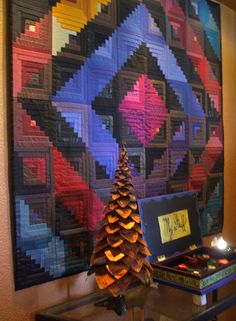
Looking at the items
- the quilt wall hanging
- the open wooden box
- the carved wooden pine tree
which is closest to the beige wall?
the quilt wall hanging

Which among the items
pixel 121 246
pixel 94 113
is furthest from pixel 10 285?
pixel 94 113

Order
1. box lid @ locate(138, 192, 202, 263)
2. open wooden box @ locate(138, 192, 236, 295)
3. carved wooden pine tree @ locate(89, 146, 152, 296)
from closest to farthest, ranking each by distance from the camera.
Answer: carved wooden pine tree @ locate(89, 146, 152, 296)
open wooden box @ locate(138, 192, 236, 295)
box lid @ locate(138, 192, 202, 263)

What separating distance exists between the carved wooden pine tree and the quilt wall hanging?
0.56 feet

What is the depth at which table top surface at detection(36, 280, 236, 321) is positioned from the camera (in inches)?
41.4

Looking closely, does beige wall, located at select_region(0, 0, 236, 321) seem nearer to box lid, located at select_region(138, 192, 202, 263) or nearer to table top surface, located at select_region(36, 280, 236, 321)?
table top surface, located at select_region(36, 280, 236, 321)

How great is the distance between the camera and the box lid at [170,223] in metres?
1.29

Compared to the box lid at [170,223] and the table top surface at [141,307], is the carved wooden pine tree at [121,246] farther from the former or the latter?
the box lid at [170,223]

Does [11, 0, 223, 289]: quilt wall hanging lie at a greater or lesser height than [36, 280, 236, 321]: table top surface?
greater

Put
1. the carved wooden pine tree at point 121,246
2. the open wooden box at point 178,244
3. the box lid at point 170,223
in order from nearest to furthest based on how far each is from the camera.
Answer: the carved wooden pine tree at point 121,246 < the open wooden box at point 178,244 < the box lid at point 170,223

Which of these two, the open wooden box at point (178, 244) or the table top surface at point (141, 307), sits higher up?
the open wooden box at point (178, 244)

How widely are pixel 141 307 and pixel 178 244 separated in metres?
0.35

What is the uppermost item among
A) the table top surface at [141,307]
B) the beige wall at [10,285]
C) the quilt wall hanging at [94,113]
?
the quilt wall hanging at [94,113]

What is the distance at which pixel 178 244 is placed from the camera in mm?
1399

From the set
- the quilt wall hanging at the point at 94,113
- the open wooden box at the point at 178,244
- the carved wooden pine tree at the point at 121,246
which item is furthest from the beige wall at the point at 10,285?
the open wooden box at the point at 178,244
